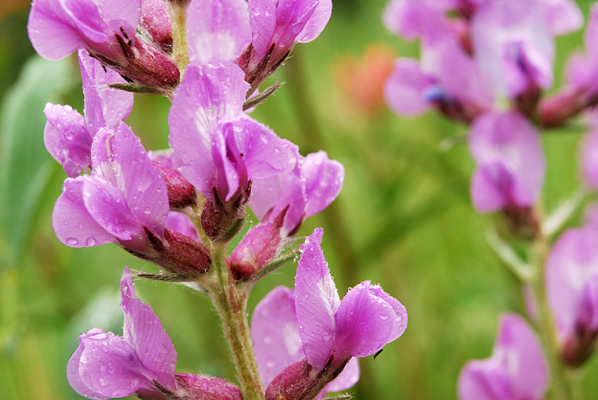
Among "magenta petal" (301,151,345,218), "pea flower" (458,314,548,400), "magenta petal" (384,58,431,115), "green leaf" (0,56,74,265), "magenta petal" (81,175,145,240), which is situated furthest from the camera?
"magenta petal" (384,58,431,115)

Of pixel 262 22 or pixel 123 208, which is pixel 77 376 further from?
pixel 262 22

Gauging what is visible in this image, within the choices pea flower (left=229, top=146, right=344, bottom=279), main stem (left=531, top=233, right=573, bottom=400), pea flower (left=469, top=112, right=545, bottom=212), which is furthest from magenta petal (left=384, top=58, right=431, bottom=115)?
pea flower (left=229, top=146, right=344, bottom=279)

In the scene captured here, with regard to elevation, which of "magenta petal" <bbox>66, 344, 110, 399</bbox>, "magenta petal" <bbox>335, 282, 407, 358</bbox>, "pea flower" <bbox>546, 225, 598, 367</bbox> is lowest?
"pea flower" <bbox>546, 225, 598, 367</bbox>

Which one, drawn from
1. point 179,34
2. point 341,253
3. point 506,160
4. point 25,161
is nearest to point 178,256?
point 179,34

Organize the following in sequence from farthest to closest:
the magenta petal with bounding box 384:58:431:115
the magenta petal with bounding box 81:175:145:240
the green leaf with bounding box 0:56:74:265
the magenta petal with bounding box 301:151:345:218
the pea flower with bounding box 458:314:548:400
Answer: the magenta petal with bounding box 384:58:431:115
the pea flower with bounding box 458:314:548:400
the green leaf with bounding box 0:56:74:265
the magenta petal with bounding box 301:151:345:218
the magenta petal with bounding box 81:175:145:240

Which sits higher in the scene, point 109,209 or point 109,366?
point 109,209

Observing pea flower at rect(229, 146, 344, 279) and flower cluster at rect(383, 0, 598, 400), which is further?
flower cluster at rect(383, 0, 598, 400)

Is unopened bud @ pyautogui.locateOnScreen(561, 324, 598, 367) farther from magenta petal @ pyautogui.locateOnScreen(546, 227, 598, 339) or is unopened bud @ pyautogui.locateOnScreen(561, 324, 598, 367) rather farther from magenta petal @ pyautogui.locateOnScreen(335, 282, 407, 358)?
magenta petal @ pyautogui.locateOnScreen(335, 282, 407, 358)

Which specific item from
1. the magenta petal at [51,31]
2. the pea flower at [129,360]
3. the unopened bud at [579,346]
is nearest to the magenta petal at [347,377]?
the pea flower at [129,360]

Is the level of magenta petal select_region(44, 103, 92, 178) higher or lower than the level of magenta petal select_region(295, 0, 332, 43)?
lower
